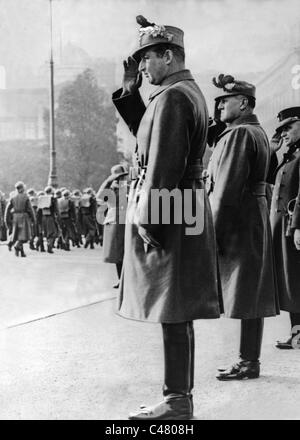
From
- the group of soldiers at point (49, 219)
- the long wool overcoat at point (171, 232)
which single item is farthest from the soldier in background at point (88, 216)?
the long wool overcoat at point (171, 232)

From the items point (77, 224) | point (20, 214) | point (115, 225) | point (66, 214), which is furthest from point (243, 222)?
point (77, 224)

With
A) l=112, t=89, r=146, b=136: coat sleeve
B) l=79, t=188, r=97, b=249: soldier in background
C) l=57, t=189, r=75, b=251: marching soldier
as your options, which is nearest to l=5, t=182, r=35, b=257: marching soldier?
l=57, t=189, r=75, b=251: marching soldier

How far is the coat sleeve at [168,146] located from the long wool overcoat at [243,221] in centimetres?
112

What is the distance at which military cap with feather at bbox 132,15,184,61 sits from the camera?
3357mm

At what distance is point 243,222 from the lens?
4461 mm

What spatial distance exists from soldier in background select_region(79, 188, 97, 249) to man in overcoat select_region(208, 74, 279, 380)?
12520 millimetres

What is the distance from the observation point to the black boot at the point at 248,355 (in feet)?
14.2

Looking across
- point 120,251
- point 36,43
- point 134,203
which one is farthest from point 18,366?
point 120,251

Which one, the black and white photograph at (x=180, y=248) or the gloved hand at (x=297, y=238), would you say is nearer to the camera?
the black and white photograph at (x=180, y=248)

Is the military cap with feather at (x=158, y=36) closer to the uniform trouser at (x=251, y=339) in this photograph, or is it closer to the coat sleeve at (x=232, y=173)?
the coat sleeve at (x=232, y=173)

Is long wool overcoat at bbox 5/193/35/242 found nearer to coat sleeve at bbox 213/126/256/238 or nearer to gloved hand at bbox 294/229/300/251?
gloved hand at bbox 294/229/300/251

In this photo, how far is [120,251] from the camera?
27.5 feet

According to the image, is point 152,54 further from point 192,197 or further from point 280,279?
point 280,279

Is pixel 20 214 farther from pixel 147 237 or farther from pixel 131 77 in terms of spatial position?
pixel 147 237
